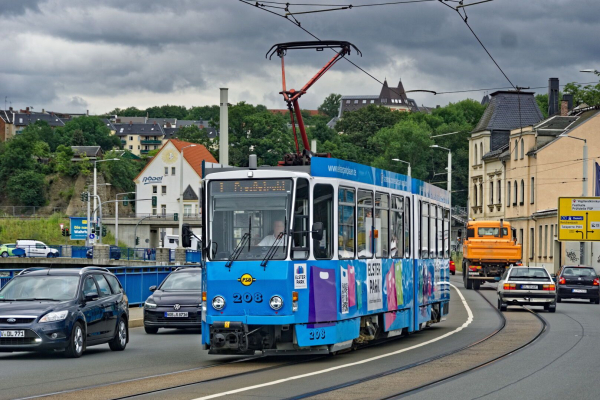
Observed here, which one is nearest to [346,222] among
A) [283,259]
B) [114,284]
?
[283,259]

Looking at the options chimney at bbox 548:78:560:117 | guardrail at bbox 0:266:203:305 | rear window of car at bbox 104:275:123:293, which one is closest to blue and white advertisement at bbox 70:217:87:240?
chimney at bbox 548:78:560:117

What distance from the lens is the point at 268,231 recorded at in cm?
1592

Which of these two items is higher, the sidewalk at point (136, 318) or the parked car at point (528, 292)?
the parked car at point (528, 292)

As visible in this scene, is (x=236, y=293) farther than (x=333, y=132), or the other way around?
(x=333, y=132)

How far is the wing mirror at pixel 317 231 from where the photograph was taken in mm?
15484

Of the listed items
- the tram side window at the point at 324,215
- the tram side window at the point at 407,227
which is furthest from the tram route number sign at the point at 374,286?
the tram side window at the point at 407,227

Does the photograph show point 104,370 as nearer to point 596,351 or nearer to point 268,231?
point 268,231

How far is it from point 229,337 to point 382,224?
4336mm

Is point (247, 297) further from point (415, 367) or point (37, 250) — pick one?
point (37, 250)

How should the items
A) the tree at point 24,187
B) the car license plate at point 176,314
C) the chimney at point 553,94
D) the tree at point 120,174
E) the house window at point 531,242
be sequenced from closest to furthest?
the car license plate at point 176,314
the house window at point 531,242
the chimney at point 553,94
the tree at point 24,187
the tree at point 120,174

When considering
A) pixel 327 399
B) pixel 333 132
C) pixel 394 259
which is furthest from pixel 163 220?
pixel 327 399

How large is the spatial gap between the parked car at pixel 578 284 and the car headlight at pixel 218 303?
3005 cm

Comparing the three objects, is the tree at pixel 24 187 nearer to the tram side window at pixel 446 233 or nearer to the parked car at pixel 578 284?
the parked car at pixel 578 284

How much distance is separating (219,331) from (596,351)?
280 inches
